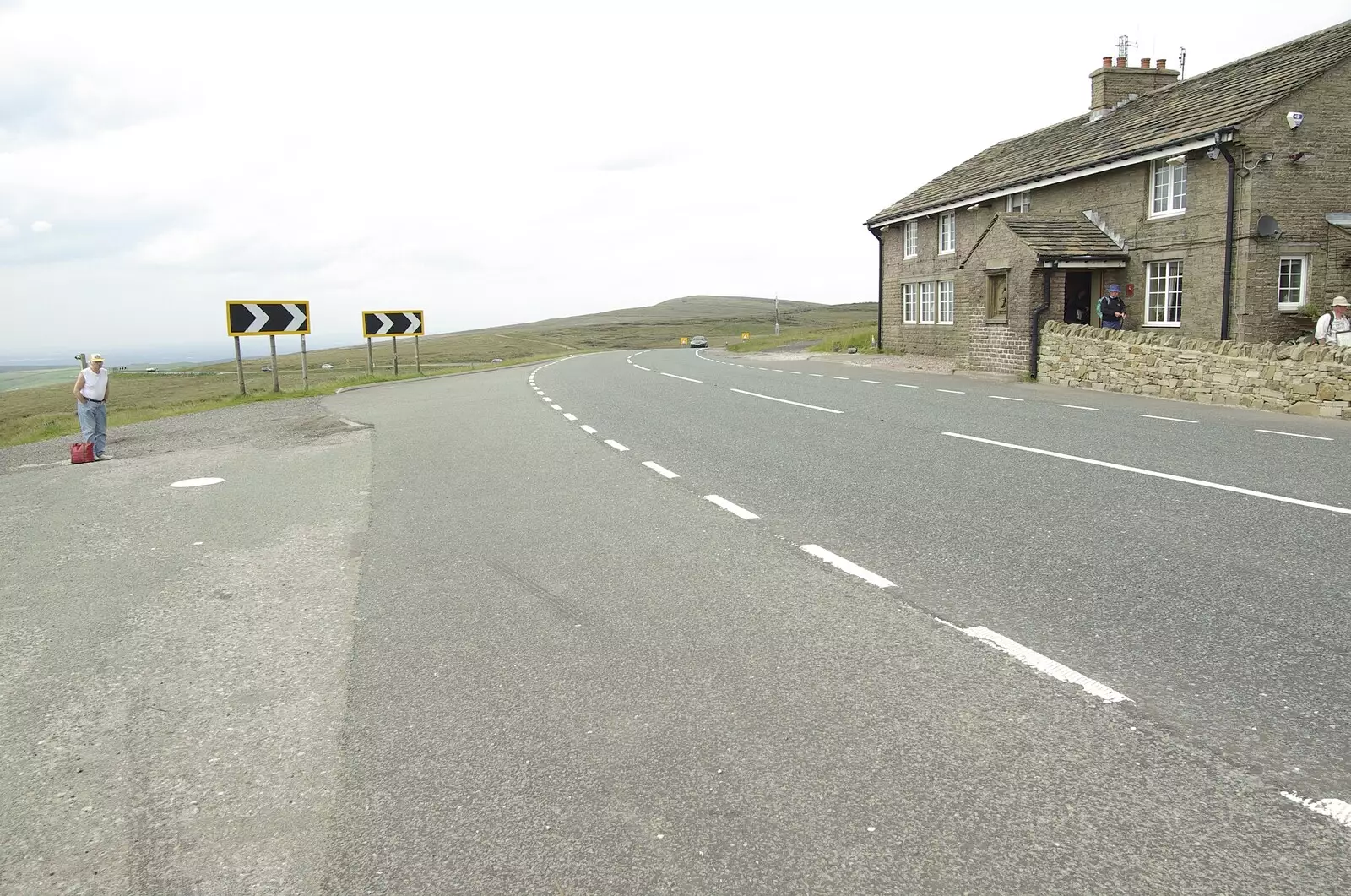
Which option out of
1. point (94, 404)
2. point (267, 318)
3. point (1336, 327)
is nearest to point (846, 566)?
point (94, 404)

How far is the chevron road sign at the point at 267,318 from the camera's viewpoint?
2895 cm

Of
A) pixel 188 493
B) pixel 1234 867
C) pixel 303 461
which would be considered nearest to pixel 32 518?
pixel 188 493

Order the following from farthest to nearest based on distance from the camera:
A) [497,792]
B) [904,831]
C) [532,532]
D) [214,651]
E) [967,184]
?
1. [967,184]
2. [532,532]
3. [214,651]
4. [497,792]
5. [904,831]

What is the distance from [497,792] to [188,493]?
8501 millimetres

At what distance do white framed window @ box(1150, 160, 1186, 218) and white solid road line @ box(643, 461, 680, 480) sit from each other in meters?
20.3

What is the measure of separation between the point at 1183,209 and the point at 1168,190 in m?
0.88

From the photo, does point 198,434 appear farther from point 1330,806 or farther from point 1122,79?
point 1122,79

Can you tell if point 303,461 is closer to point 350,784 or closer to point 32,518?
point 32,518

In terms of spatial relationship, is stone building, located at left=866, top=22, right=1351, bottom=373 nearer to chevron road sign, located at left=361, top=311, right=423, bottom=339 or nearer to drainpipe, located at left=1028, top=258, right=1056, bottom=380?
drainpipe, located at left=1028, top=258, right=1056, bottom=380

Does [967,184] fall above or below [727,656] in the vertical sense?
above

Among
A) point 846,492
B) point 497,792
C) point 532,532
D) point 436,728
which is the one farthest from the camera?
point 846,492

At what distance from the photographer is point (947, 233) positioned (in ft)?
123

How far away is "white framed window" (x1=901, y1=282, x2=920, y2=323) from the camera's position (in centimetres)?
3984

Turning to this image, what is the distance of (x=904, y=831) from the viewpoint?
3053 mm
